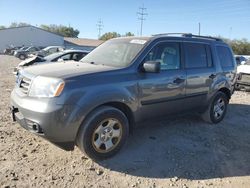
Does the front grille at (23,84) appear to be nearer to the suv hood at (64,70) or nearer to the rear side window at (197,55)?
the suv hood at (64,70)

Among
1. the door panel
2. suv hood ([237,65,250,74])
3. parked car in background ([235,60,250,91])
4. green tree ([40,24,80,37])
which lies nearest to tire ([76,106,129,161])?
the door panel

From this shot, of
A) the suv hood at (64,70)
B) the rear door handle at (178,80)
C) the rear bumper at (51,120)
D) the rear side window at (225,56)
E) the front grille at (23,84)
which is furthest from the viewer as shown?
the rear side window at (225,56)

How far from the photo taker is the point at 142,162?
464 centimetres

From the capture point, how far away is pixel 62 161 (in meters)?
4.46

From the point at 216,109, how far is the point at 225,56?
1.30m

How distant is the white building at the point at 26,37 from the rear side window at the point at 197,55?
5701 cm

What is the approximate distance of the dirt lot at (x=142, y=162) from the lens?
402cm

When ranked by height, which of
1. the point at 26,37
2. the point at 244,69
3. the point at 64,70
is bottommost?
the point at 244,69

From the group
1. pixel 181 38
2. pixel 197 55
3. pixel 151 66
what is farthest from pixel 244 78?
pixel 151 66

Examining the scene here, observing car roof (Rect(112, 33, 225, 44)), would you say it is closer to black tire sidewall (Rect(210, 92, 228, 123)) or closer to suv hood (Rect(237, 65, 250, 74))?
black tire sidewall (Rect(210, 92, 228, 123))

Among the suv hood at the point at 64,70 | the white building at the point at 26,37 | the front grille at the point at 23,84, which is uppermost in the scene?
the white building at the point at 26,37

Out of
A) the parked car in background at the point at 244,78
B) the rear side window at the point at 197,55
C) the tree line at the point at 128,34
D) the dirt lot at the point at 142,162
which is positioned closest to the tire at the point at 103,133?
the dirt lot at the point at 142,162

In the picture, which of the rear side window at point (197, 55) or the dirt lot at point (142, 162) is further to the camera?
the rear side window at point (197, 55)

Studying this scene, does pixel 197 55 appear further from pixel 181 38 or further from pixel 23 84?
pixel 23 84
